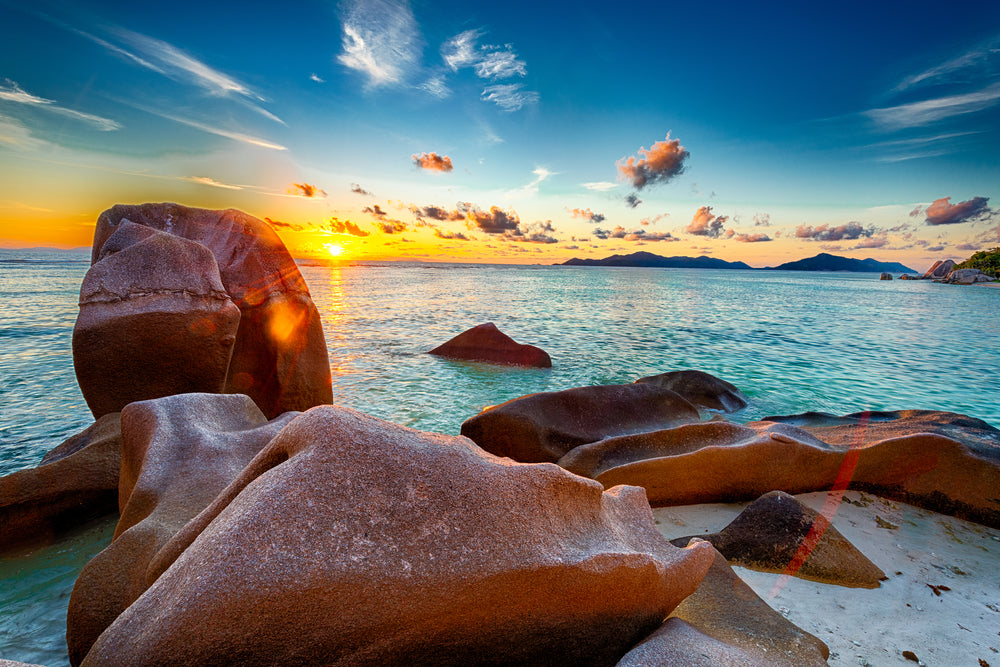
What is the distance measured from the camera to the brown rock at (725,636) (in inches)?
71.7

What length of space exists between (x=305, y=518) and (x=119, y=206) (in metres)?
6.70

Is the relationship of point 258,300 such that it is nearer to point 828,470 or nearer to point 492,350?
point 492,350

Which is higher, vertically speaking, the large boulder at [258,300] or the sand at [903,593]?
the large boulder at [258,300]

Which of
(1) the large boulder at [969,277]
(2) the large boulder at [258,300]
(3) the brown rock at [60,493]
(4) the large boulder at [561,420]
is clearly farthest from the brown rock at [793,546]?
(1) the large boulder at [969,277]

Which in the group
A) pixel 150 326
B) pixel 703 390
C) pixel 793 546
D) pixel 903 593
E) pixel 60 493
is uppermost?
pixel 150 326

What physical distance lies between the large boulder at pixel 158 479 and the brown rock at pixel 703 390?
22.4 ft

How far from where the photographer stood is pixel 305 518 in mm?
1642

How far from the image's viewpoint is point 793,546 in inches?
124

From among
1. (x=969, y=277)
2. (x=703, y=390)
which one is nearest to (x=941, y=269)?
(x=969, y=277)

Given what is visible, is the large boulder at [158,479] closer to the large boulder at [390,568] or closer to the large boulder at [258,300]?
the large boulder at [390,568]

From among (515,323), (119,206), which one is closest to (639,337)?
(515,323)

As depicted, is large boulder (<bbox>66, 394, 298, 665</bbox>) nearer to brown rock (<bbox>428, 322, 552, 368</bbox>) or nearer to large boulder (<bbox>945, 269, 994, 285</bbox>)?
brown rock (<bbox>428, 322, 552, 368</bbox>)

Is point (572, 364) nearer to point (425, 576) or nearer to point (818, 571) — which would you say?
point (818, 571)

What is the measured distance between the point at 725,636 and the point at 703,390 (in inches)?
263
